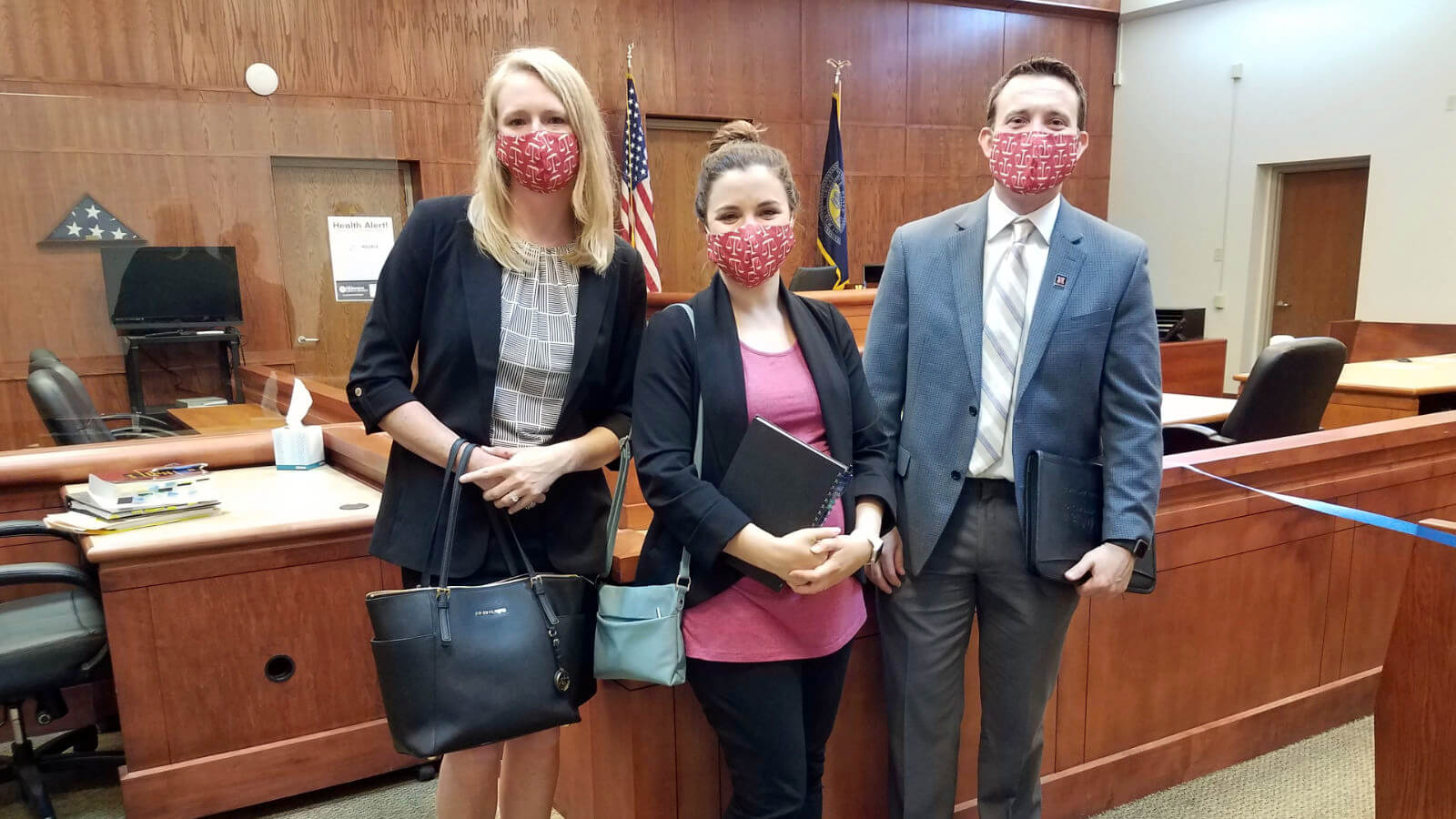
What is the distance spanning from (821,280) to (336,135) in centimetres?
271

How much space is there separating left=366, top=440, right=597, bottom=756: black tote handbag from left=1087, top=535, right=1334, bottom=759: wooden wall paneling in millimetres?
1310

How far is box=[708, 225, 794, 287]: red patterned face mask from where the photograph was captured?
1.31m

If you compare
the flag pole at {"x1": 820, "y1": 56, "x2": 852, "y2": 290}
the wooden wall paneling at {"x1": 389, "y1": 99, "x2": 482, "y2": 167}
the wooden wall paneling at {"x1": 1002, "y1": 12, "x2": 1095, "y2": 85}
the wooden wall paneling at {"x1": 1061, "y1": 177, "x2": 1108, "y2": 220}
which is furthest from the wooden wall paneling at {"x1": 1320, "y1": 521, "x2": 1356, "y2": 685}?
the wooden wall paneling at {"x1": 1061, "y1": 177, "x2": 1108, "y2": 220}

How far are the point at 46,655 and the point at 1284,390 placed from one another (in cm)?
350

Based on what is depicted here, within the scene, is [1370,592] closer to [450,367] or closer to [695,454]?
[695,454]

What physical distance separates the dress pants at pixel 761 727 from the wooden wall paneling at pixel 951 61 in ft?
24.6

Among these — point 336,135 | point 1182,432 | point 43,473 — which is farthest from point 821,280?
point 43,473

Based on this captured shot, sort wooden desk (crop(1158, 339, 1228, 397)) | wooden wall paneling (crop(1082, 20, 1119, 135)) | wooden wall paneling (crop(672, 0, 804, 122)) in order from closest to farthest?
1. wooden desk (crop(1158, 339, 1228, 397))
2. wooden wall paneling (crop(672, 0, 804, 122))
3. wooden wall paneling (crop(1082, 20, 1119, 135))

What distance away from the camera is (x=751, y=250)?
4.31 feet

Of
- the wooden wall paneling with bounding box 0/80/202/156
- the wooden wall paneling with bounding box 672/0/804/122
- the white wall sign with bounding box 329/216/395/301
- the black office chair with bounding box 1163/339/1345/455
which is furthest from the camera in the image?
the wooden wall paneling with bounding box 672/0/804/122

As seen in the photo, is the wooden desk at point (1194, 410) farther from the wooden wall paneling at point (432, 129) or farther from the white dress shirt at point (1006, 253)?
the wooden wall paneling at point (432, 129)

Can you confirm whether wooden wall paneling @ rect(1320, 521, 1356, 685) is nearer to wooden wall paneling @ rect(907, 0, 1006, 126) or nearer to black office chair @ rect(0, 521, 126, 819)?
black office chair @ rect(0, 521, 126, 819)

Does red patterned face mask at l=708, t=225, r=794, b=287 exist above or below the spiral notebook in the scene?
above

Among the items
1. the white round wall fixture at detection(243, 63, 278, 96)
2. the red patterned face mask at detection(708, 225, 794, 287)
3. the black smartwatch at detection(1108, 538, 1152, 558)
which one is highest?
the white round wall fixture at detection(243, 63, 278, 96)
